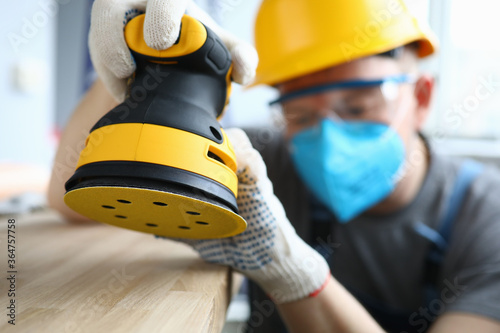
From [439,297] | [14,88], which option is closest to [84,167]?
[439,297]

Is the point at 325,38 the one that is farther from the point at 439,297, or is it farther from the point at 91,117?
the point at 439,297

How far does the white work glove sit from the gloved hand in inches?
4.5

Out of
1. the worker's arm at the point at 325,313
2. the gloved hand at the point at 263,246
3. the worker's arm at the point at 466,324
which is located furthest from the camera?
the worker's arm at the point at 466,324

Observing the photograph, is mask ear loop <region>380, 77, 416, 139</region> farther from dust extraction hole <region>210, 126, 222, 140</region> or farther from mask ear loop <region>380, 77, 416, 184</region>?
dust extraction hole <region>210, 126, 222, 140</region>

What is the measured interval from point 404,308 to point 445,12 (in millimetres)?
1599

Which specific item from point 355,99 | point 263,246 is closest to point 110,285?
point 263,246

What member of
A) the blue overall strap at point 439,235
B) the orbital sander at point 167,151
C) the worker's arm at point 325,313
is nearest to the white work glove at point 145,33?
the orbital sander at point 167,151

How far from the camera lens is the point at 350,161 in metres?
1.08

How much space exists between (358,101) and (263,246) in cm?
65

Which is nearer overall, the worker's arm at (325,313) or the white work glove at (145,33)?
the white work glove at (145,33)

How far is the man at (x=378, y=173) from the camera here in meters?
1.04

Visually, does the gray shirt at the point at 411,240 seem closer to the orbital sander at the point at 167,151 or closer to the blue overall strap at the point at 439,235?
the blue overall strap at the point at 439,235

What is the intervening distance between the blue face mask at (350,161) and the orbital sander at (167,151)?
62 centimetres

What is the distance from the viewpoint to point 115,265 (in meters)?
0.56
